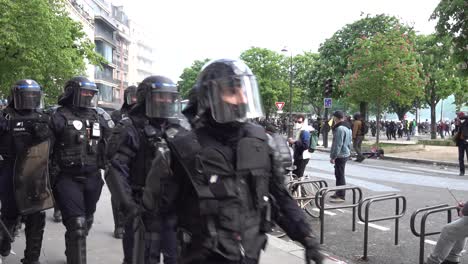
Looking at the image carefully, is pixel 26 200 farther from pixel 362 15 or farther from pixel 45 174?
pixel 362 15

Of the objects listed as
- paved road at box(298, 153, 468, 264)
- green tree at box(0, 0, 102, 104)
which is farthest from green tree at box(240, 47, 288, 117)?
paved road at box(298, 153, 468, 264)

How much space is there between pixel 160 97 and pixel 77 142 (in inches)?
38.1

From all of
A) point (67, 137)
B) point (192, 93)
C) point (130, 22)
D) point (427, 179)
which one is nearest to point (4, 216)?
point (67, 137)

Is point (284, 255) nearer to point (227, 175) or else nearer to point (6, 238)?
point (6, 238)

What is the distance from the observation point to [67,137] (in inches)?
173

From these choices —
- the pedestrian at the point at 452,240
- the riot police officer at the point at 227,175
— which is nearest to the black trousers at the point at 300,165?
the pedestrian at the point at 452,240

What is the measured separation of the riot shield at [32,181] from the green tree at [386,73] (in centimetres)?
1905

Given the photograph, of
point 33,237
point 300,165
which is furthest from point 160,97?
point 300,165

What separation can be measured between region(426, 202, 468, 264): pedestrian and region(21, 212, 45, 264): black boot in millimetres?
3583

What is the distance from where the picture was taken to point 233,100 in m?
2.39

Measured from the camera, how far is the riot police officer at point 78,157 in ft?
13.7

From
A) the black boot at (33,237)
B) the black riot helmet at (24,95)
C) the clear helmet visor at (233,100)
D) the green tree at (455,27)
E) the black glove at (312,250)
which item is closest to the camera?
the clear helmet visor at (233,100)

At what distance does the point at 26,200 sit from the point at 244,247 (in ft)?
9.68

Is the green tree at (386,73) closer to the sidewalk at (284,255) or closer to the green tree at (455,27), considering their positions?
the green tree at (455,27)
